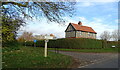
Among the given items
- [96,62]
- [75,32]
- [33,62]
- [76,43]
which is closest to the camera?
[33,62]

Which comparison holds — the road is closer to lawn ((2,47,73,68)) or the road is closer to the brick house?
lawn ((2,47,73,68))

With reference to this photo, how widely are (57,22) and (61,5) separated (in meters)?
1.49

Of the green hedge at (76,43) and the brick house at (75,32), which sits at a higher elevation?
the brick house at (75,32)

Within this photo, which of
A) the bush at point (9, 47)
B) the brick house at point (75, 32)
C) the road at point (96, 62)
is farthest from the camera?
the brick house at point (75, 32)

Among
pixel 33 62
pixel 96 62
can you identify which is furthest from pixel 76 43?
pixel 33 62

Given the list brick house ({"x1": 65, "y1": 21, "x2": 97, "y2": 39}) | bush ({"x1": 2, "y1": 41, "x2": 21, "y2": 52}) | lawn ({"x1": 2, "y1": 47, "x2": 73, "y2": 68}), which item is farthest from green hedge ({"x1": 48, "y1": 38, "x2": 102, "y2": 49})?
lawn ({"x1": 2, "y1": 47, "x2": 73, "y2": 68})

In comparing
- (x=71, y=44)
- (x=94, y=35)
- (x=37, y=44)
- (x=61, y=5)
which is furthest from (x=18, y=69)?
(x=94, y=35)

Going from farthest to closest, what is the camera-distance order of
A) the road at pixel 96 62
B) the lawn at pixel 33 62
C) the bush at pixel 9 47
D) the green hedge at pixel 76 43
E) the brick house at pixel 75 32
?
the brick house at pixel 75 32 < the green hedge at pixel 76 43 < the bush at pixel 9 47 < the road at pixel 96 62 < the lawn at pixel 33 62

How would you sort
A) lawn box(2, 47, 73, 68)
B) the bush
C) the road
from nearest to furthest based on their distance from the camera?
lawn box(2, 47, 73, 68) < the road < the bush

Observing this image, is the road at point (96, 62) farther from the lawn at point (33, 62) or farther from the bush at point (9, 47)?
the bush at point (9, 47)

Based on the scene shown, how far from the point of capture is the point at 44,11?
30.0 feet

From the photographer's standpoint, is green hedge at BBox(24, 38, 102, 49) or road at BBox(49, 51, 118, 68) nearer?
road at BBox(49, 51, 118, 68)

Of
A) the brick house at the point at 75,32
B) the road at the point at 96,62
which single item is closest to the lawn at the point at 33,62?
the road at the point at 96,62

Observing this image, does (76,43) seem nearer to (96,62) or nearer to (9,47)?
(9,47)
